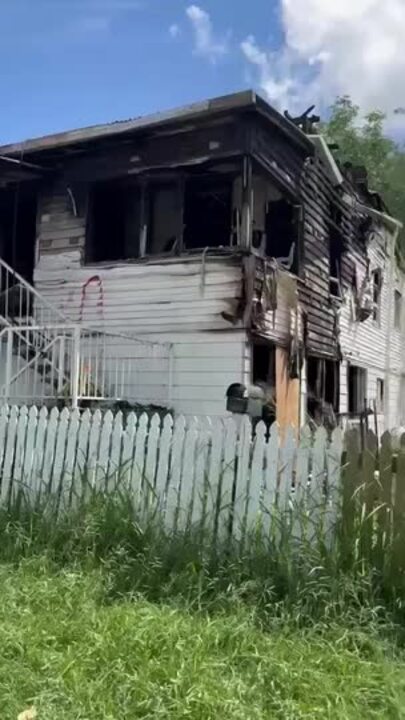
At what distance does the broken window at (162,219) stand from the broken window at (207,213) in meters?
0.33

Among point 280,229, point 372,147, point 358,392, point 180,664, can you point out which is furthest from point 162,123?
point 372,147

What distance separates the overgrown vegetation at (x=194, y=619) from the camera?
3.10m

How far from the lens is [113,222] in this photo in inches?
462

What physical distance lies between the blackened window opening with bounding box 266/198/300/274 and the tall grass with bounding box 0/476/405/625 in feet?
27.8

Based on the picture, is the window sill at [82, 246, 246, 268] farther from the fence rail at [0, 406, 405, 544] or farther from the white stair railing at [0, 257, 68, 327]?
→ the fence rail at [0, 406, 405, 544]

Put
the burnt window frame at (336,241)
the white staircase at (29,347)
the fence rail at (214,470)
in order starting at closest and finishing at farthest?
the fence rail at (214,470) → the white staircase at (29,347) → the burnt window frame at (336,241)

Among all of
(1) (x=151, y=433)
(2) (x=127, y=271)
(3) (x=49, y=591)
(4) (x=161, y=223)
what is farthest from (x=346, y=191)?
(3) (x=49, y=591)

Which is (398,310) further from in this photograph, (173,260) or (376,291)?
(173,260)

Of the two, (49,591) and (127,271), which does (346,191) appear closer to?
(127,271)

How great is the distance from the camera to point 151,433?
536 centimetres

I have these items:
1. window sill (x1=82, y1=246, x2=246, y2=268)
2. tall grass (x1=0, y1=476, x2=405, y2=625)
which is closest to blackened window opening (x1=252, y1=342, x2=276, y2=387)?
window sill (x1=82, y1=246, x2=246, y2=268)

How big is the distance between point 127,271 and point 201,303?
152 centimetres

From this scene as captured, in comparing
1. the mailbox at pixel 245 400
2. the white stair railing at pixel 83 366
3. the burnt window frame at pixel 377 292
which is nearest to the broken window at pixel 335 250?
the burnt window frame at pixel 377 292

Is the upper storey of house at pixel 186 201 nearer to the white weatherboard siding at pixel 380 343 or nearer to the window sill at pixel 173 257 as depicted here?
the window sill at pixel 173 257
